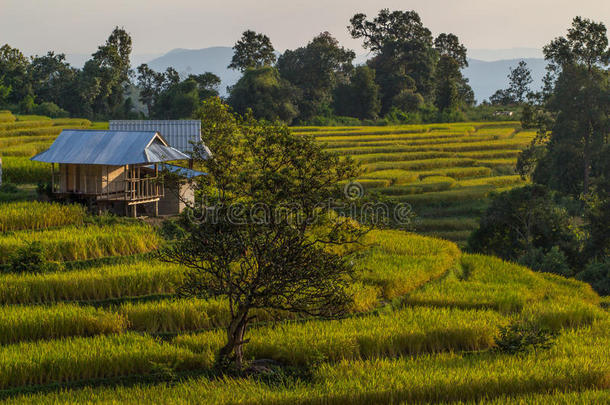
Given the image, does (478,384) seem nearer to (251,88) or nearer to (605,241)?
(605,241)

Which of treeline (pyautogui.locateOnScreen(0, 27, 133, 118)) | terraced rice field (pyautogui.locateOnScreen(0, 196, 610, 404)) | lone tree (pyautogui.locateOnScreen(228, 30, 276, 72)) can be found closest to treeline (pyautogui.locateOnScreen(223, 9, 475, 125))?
lone tree (pyautogui.locateOnScreen(228, 30, 276, 72))

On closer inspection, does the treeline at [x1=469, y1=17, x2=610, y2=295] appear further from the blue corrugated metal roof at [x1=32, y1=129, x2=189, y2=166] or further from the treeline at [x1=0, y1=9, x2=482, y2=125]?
the treeline at [x1=0, y1=9, x2=482, y2=125]

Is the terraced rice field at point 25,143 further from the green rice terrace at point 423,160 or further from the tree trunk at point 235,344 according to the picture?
the tree trunk at point 235,344

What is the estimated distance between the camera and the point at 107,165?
19.6 meters

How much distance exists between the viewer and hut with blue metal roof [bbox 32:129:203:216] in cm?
1944

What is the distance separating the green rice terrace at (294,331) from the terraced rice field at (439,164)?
7601 mm

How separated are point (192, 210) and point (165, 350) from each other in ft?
8.25

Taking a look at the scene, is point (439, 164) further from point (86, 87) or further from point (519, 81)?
point (519, 81)

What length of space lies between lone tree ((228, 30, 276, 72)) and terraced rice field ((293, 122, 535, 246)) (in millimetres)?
20268

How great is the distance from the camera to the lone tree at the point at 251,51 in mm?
64688

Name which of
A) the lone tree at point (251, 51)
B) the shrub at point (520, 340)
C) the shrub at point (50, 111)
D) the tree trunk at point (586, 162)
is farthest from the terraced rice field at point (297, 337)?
the lone tree at point (251, 51)

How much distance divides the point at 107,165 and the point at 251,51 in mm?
48022

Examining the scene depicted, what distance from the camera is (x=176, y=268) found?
14.8 meters

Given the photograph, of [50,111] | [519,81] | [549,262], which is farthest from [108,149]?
[519,81]
